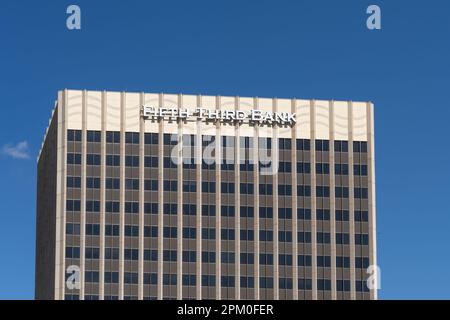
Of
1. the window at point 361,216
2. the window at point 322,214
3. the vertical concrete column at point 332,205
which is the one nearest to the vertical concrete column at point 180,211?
the window at point 322,214

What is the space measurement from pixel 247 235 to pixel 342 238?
1462cm

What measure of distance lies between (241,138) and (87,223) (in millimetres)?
26657

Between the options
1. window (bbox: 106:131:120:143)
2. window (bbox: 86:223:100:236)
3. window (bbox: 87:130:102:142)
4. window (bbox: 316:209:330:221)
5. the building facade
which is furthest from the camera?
window (bbox: 316:209:330:221)

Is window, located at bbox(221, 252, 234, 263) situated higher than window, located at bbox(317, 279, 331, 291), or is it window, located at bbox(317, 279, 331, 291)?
window, located at bbox(221, 252, 234, 263)

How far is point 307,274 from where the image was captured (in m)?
172

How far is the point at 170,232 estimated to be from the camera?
168875mm

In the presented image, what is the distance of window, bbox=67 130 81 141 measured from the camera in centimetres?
16950

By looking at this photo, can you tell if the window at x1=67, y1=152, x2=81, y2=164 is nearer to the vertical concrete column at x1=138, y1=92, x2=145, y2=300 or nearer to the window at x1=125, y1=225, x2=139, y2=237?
the vertical concrete column at x1=138, y1=92, x2=145, y2=300

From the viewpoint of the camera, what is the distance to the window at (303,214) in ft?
568

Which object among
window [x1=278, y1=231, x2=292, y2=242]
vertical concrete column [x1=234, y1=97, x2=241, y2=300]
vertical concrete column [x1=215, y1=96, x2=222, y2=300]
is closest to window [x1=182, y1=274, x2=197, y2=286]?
vertical concrete column [x1=215, y1=96, x2=222, y2=300]

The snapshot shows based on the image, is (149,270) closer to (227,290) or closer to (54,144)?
(227,290)

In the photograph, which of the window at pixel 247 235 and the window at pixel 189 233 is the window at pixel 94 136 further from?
the window at pixel 247 235

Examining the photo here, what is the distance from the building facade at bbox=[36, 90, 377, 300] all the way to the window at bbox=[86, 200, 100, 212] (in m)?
0.21

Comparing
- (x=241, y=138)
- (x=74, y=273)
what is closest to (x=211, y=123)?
(x=241, y=138)
